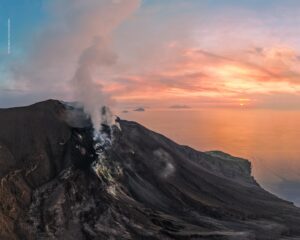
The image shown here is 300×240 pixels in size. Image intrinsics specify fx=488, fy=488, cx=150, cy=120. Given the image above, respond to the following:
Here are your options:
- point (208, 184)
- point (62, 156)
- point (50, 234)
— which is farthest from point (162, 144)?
point (50, 234)

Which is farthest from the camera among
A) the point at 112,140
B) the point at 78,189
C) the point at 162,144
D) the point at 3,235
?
the point at 162,144

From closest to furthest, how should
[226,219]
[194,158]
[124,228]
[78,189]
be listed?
[124,228] < [78,189] < [226,219] < [194,158]

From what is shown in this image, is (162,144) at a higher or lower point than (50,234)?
higher

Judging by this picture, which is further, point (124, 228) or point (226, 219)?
point (226, 219)

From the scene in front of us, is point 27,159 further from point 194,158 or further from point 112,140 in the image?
point 194,158

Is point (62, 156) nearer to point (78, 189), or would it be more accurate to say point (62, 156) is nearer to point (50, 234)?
point (78, 189)

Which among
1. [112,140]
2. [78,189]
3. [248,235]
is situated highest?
[112,140]

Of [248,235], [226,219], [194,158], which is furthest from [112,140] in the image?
[194,158]
